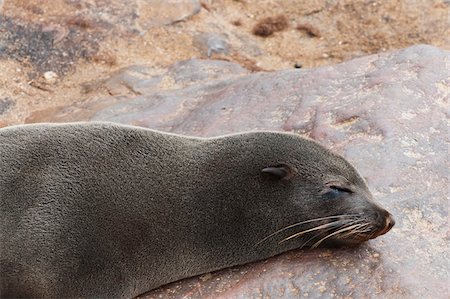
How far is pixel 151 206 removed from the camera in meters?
4.52

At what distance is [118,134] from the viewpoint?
15.7 ft

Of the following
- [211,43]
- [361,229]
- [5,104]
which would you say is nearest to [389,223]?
[361,229]

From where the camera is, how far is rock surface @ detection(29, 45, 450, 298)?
4.35 metres

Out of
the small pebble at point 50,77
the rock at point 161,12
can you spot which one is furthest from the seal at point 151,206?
the rock at point 161,12

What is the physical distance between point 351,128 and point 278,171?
1.24 meters

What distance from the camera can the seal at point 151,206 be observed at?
433cm

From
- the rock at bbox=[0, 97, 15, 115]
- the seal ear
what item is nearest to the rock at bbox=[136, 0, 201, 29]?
the rock at bbox=[0, 97, 15, 115]

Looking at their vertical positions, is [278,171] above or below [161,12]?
above

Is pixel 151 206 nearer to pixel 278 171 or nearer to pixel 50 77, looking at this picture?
pixel 278 171

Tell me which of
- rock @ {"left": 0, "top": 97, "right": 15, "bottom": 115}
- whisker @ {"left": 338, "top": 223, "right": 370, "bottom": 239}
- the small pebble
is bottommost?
the small pebble

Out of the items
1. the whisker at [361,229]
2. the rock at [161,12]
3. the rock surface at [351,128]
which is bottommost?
the rock at [161,12]

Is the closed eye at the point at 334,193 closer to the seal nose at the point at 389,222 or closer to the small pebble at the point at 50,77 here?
the seal nose at the point at 389,222

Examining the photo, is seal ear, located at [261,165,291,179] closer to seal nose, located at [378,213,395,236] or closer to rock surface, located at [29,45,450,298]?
rock surface, located at [29,45,450,298]

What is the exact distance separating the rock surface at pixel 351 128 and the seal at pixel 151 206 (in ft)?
0.61
